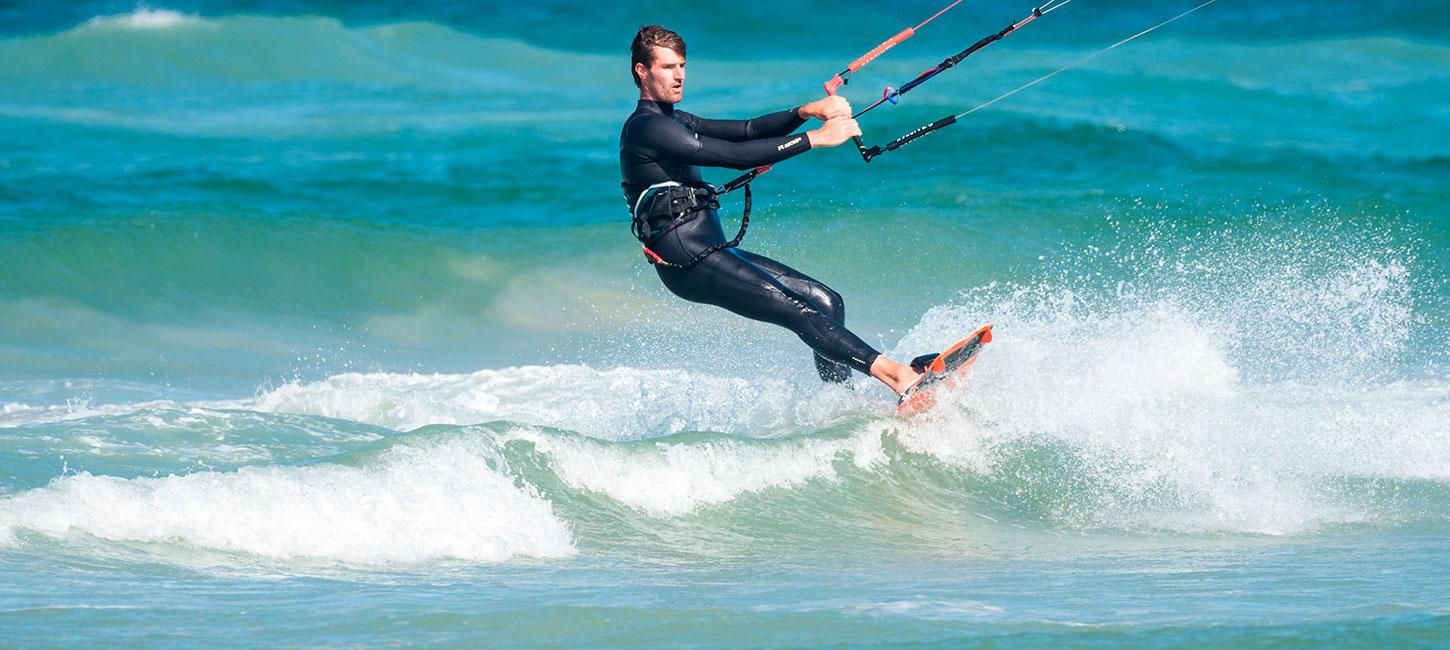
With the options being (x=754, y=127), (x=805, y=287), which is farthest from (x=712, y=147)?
(x=805, y=287)

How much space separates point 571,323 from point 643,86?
601 cm

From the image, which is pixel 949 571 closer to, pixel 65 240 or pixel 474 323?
pixel 474 323

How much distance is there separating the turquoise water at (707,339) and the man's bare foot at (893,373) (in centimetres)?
50

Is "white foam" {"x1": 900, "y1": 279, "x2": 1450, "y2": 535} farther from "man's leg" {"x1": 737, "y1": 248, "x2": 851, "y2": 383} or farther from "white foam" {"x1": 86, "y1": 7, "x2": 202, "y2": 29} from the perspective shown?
"white foam" {"x1": 86, "y1": 7, "x2": 202, "y2": 29}

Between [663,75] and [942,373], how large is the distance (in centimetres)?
164

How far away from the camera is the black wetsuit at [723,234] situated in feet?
18.5

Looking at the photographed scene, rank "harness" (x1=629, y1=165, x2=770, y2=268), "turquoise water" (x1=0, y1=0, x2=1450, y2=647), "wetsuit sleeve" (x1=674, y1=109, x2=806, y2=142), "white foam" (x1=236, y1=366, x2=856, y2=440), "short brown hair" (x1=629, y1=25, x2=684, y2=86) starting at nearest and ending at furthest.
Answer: "turquoise water" (x1=0, y1=0, x2=1450, y2=647) → "short brown hair" (x1=629, y1=25, x2=684, y2=86) → "harness" (x1=629, y1=165, x2=770, y2=268) → "wetsuit sleeve" (x1=674, y1=109, x2=806, y2=142) → "white foam" (x1=236, y1=366, x2=856, y2=440)

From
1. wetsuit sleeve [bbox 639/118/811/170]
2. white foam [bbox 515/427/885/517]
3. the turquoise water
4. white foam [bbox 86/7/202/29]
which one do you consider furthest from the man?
white foam [bbox 86/7/202/29]

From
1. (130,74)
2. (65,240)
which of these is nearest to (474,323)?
(65,240)

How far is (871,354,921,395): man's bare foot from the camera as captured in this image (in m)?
5.99

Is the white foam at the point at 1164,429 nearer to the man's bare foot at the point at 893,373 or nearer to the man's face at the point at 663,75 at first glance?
the man's bare foot at the point at 893,373

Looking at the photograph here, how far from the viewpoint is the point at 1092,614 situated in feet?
13.1

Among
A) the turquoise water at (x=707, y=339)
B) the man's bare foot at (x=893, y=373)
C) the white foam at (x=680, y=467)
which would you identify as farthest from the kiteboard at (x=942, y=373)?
the white foam at (x=680, y=467)

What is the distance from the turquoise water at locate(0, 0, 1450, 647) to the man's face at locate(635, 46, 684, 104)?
1.40m
